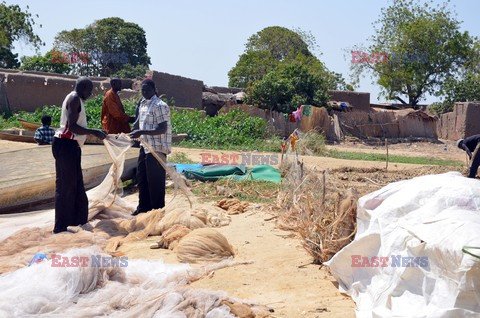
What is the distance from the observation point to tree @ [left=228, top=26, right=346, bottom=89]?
34.5 metres

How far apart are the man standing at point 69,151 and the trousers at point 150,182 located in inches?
39.0

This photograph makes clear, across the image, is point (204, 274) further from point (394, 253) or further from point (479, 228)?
point (479, 228)

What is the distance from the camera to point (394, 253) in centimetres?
390

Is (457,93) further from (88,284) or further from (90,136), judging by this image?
(88,284)

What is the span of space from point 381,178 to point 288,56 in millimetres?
28548

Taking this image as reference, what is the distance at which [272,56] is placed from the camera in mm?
37938
